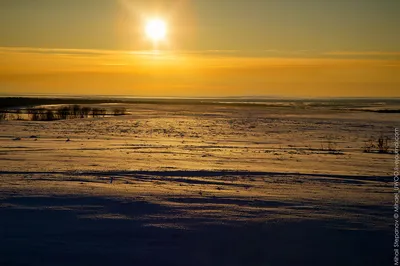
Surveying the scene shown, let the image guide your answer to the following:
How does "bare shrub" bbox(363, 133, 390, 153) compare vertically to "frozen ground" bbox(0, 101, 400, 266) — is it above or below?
above

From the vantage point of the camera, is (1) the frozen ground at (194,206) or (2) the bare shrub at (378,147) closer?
(1) the frozen ground at (194,206)

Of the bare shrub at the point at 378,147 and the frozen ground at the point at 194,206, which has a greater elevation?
the bare shrub at the point at 378,147

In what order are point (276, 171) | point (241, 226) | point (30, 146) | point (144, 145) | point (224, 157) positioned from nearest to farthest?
point (241, 226)
point (276, 171)
point (224, 157)
point (30, 146)
point (144, 145)

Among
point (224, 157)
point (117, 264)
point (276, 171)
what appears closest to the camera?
point (117, 264)

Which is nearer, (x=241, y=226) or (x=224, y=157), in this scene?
(x=241, y=226)

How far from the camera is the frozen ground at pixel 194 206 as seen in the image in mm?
7855

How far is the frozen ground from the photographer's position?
786cm

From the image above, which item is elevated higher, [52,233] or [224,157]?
[224,157]

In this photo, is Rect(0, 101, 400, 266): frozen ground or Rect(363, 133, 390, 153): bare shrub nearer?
Rect(0, 101, 400, 266): frozen ground

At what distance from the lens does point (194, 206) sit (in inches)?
417

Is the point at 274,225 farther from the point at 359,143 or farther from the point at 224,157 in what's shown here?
the point at 359,143

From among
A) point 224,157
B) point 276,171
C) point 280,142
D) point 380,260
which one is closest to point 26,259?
point 380,260

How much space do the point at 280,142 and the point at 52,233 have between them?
53.7 ft

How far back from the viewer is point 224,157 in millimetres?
18438
